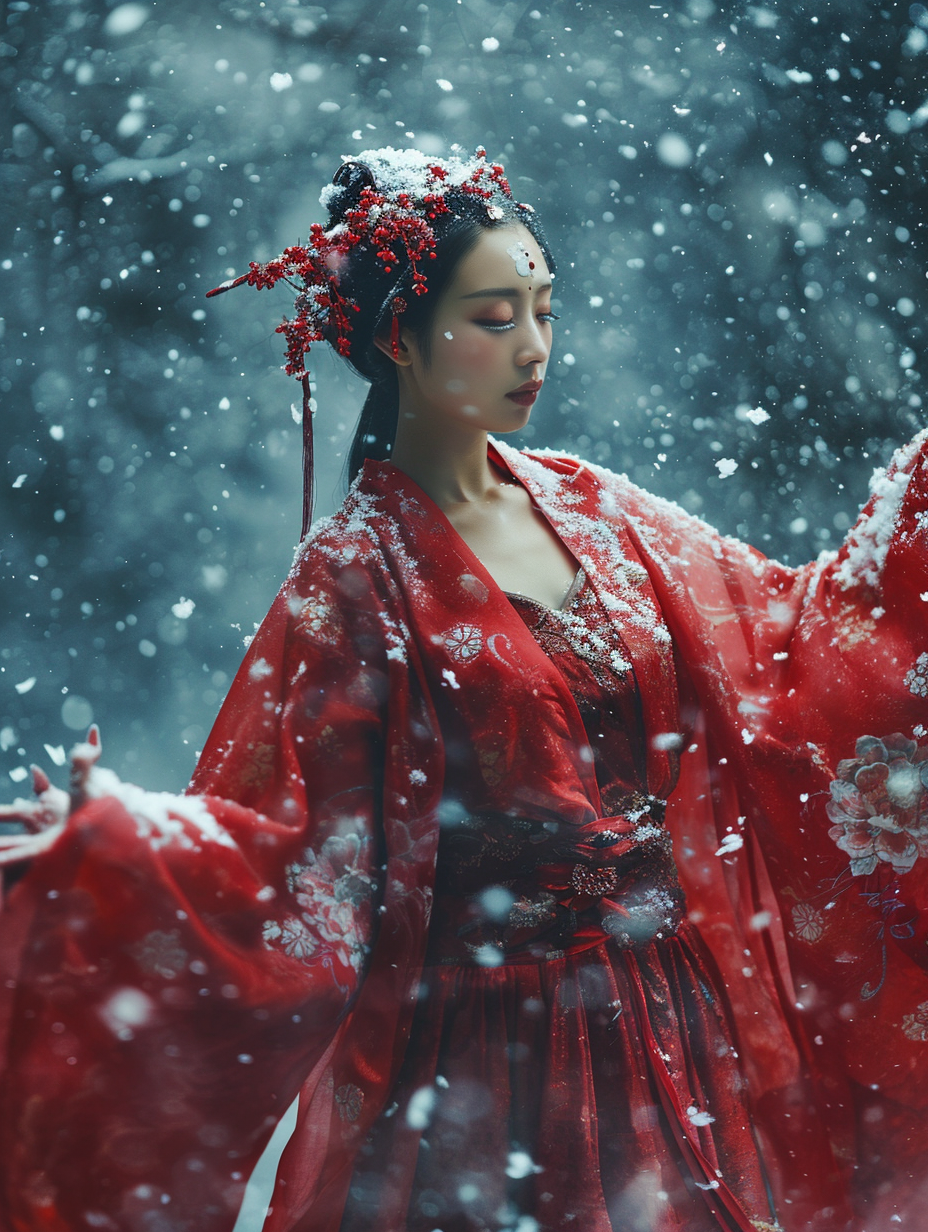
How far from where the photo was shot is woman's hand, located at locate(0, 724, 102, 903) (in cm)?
77

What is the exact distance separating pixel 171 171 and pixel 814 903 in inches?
48.6

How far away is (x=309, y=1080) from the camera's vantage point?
940 millimetres

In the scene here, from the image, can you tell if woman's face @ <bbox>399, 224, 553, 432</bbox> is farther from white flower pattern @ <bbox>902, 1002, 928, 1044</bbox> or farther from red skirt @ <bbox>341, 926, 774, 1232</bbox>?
white flower pattern @ <bbox>902, 1002, 928, 1044</bbox>

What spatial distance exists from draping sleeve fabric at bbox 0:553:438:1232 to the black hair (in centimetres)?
20

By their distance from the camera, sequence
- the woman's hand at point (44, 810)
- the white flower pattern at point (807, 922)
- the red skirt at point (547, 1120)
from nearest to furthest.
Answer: the woman's hand at point (44, 810), the red skirt at point (547, 1120), the white flower pattern at point (807, 922)

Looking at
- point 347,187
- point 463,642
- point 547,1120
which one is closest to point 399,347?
point 347,187

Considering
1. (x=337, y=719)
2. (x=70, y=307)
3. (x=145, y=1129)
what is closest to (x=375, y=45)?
(x=70, y=307)

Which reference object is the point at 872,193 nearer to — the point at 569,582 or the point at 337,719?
the point at 569,582

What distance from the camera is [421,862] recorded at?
90cm

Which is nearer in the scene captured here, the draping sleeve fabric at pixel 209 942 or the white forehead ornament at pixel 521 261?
the draping sleeve fabric at pixel 209 942

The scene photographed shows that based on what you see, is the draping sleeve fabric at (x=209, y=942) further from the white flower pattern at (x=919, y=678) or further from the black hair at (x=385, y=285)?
the white flower pattern at (x=919, y=678)

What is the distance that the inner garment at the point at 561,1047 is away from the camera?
893 mm

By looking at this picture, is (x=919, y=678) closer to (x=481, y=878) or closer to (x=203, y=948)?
(x=481, y=878)

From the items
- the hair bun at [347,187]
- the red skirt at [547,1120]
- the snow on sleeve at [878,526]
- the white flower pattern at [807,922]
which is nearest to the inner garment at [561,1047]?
the red skirt at [547,1120]
